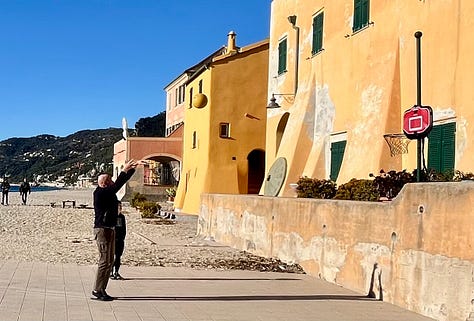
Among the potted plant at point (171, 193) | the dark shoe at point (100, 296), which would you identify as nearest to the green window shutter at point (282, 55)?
the dark shoe at point (100, 296)

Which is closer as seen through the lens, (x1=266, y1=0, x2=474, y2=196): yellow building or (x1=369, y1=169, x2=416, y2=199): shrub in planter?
(x1=369, y1=169, x2=416, y2=199): shrub in planter

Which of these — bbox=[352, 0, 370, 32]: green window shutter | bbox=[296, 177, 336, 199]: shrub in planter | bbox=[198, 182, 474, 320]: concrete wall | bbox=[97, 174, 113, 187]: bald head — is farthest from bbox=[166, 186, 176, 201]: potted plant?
bbox=[97, 174, 113, 187]: bald head

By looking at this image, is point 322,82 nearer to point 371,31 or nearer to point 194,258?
point 371,31

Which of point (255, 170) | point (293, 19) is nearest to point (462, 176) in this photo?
point (293, 19)

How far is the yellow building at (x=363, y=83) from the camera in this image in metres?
14.2

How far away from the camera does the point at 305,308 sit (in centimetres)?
1004

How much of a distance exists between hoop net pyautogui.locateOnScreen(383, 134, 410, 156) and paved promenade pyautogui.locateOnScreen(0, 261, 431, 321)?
4472 mm

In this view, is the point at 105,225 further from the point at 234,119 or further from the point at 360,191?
the point at 234,119

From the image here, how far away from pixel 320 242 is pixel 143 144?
3377 centimetres

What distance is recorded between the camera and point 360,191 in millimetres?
14047

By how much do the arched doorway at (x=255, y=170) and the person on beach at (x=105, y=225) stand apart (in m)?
23.8

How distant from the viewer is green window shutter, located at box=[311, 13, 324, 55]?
22266 millimetres

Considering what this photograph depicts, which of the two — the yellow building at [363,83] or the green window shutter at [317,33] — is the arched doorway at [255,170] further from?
the green window shutter at [317,33]

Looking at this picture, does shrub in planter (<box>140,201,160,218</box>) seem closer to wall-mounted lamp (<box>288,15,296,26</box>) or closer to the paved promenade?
wall-mounted lamp (<box>288,15,296,26</box>)
